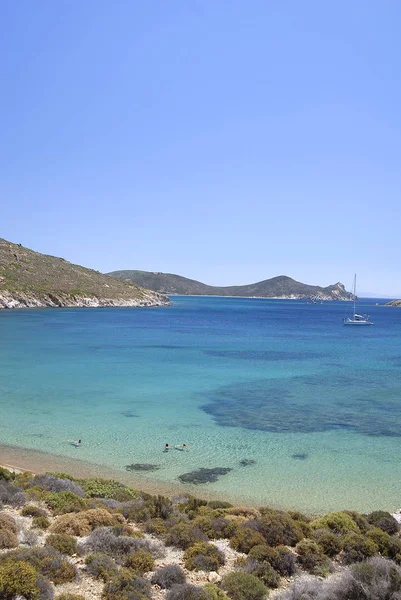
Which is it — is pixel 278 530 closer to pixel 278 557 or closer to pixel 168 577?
pixel 278 557

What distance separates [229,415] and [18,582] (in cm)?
2016

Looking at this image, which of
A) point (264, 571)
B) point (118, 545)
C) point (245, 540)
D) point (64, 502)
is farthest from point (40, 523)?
point (264, 571)

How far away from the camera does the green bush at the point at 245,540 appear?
32.9 ft

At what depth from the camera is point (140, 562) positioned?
886cm

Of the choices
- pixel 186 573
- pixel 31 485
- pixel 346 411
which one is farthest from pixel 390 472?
pixel 31 485

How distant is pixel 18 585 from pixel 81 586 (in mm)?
1274

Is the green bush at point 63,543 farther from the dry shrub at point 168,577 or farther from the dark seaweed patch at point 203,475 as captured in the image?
the dark seaweed patch at point 203,475

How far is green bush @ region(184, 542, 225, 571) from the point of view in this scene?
9023mm

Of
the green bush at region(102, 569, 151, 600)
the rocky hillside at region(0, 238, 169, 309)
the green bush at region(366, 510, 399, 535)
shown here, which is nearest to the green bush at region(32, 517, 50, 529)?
the green bush at region(102, 569, 151, 600)

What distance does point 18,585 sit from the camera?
7281 millimetres

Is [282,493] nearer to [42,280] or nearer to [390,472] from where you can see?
[390,472]

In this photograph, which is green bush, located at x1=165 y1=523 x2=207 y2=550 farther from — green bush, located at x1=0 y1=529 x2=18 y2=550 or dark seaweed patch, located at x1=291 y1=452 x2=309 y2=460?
dark seaweed patch, located at x1=291 y1=452 x2=309 y2=460

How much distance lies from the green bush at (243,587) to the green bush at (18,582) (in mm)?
3315

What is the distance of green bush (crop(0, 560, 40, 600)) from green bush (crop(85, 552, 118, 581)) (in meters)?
1.25
